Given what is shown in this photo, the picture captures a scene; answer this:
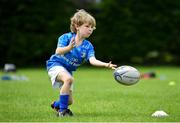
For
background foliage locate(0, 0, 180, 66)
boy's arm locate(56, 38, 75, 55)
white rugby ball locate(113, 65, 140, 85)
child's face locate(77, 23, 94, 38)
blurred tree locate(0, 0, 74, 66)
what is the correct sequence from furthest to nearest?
1. background foliage locate(0, 0, 180, 66)
2. blurred tree locate(0, 0, 74, 66)
3. child's face locate(77, 23, 94, 38)
4. white rugby ball locate(113, 65, 140, 85)
5. boy's arm locate(56, 38, 75, 55)

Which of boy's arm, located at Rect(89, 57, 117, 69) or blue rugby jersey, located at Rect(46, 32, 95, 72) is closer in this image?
boy's arm, located at Rect(89, 57, 117, 69)

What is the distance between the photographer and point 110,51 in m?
28.7

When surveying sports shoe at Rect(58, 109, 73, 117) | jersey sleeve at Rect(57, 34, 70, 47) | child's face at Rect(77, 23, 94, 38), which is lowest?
sports shoe at Rect(58, 109, 73, 117)

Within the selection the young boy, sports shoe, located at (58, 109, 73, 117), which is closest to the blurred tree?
the young boy

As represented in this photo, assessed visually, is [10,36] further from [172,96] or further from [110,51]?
[172,96]

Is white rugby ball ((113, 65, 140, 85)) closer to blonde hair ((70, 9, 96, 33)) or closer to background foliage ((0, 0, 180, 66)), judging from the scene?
blonde hair ((70, 9, 96, 33))

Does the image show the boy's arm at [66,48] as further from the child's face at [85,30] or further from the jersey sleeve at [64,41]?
the child's face at [85,30]

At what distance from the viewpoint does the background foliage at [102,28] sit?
2825 cm

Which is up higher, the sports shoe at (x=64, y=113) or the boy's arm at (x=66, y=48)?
the boy's arm at (x=66, y=48)

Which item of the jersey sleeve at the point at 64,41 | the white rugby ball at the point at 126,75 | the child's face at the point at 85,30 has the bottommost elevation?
the white rugby ball at the point at 126,75

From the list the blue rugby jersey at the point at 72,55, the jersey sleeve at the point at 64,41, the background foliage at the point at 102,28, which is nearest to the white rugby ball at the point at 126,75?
the blue rugby jersey at the point at 72,55

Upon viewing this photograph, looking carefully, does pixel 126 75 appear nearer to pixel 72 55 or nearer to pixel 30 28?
pixel 72 55

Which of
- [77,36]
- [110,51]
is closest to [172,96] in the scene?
[77,36]

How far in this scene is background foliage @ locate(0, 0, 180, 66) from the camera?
28250 mm
